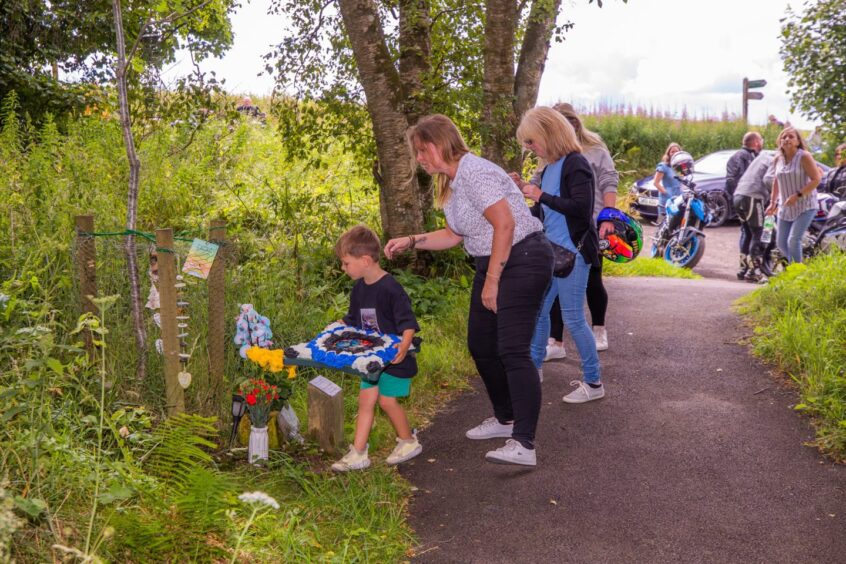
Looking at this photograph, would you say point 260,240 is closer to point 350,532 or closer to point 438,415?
point 438,415

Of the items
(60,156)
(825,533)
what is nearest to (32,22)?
(60,156)

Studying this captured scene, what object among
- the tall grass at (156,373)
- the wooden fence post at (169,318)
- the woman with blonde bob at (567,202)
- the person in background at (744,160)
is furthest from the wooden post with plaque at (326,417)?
the person in background at (744,160)

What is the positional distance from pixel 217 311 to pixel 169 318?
0.35 m

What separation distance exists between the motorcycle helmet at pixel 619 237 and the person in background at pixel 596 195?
0.07 meters

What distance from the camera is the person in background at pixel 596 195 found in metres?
6.75

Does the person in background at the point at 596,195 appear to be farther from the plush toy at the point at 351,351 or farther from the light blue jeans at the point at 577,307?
the plush toy at the point at 351,351

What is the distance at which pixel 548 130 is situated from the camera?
5430mm

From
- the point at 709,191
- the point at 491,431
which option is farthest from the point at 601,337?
the point at 709,191

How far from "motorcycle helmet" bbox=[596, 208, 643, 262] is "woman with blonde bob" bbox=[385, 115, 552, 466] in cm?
220

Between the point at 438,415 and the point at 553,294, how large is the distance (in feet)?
4.10

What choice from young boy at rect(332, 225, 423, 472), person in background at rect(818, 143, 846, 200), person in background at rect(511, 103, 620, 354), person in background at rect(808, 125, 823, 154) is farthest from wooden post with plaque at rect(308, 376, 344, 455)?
person in background at rect(808, 125, 823, 154)

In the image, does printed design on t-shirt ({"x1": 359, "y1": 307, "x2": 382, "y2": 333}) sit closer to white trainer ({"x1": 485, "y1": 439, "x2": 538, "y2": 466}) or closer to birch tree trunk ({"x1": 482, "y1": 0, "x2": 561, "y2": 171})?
white trainer ({"x1": 485, "y1": 439, "x2": 538, "y2": 466})

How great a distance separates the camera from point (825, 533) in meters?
4.32

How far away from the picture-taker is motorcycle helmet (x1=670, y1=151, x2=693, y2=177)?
596 inches
